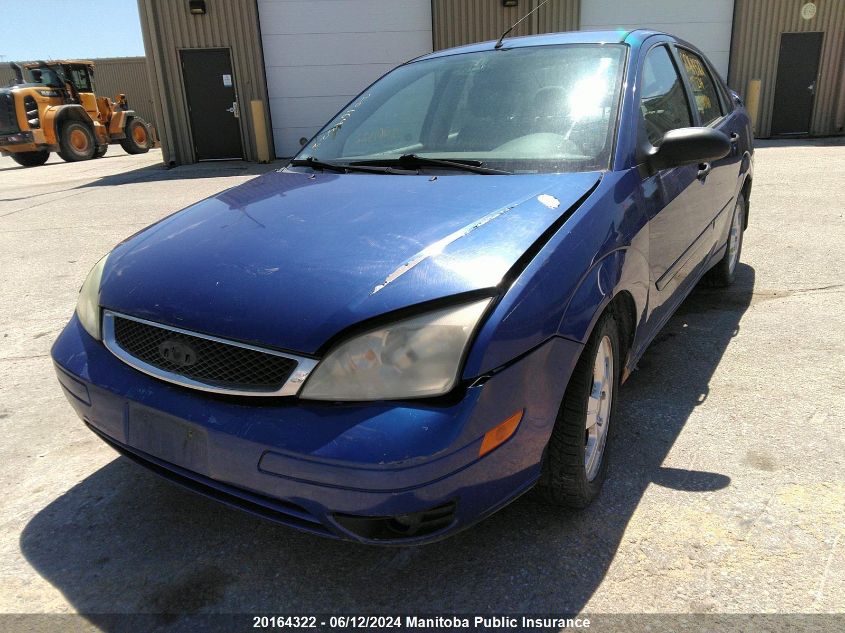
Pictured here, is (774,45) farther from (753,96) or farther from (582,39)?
(582,39)

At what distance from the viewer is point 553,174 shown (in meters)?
2.29

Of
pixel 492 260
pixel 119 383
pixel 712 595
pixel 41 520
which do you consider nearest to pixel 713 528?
pixel 712 595

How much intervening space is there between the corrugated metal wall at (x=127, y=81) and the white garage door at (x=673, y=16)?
21.9 m

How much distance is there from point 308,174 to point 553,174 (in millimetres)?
1077

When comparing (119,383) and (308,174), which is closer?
(119,383)

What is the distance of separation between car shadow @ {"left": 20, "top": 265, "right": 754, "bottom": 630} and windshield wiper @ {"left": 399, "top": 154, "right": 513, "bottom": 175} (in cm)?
119

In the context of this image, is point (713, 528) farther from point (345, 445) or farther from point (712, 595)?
point (345, 445)

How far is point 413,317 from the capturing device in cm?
163

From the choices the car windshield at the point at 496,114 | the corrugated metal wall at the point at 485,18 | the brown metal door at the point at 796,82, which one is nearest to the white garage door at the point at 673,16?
the corrugated metal wall at the point at 485,18

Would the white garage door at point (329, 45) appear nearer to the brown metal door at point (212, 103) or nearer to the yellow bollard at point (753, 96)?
the brown metal door at point (212, 103)

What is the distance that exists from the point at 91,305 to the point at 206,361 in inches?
25.4

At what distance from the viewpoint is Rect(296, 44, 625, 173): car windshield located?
2447mm
